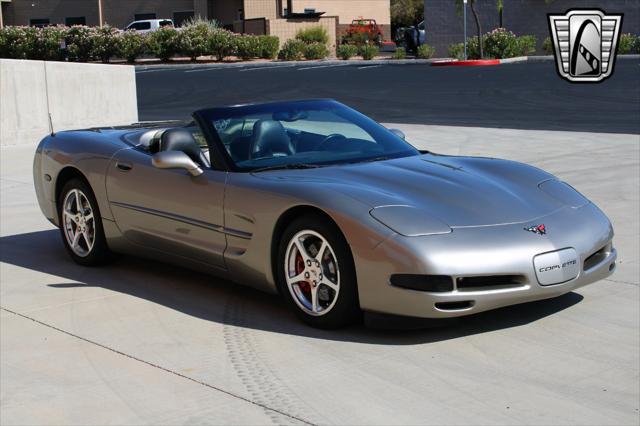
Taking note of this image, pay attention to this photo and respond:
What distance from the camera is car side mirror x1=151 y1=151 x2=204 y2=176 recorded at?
638 cm

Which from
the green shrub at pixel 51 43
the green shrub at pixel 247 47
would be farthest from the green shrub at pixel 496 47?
the green shrub at pixel 51 43

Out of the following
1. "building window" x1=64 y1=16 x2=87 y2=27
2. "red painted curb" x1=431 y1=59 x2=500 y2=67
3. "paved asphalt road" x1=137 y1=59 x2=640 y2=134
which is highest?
"building window" x1=64 y1=16 x2=87 y2=27

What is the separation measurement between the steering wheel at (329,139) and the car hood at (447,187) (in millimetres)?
395

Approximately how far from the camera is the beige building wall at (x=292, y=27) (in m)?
55.6

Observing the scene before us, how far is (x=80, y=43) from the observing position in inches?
1900

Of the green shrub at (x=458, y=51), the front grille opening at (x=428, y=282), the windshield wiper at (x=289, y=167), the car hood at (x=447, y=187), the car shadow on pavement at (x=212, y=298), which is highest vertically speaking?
the windshield wiper at (x=289, y=167)

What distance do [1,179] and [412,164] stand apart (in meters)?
7.67

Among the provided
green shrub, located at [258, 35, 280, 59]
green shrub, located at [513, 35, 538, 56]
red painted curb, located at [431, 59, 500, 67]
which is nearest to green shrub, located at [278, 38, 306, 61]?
green shrub, located at [258, 35, 280, 59]

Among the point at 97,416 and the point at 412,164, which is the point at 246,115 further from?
the point at 97,416

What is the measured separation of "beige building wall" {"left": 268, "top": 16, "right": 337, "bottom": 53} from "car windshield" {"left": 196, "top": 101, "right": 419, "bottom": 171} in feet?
159

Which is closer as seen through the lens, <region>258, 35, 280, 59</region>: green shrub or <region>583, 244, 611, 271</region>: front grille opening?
<region>583, 244, 611, 271</region>: front grille opening

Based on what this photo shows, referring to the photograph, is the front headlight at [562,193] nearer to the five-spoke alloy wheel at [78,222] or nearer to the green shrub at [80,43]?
the five-spoke alloy wheel at [78,222]

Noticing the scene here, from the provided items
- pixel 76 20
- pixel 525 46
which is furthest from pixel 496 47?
pixel 76 20

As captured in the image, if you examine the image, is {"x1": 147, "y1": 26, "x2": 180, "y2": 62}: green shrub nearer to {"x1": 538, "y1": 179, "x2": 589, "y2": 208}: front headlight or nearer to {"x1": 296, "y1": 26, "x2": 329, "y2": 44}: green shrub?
{"x1": 296, "y1": 26, "x2": 329, "y2": 44}: green shrub
